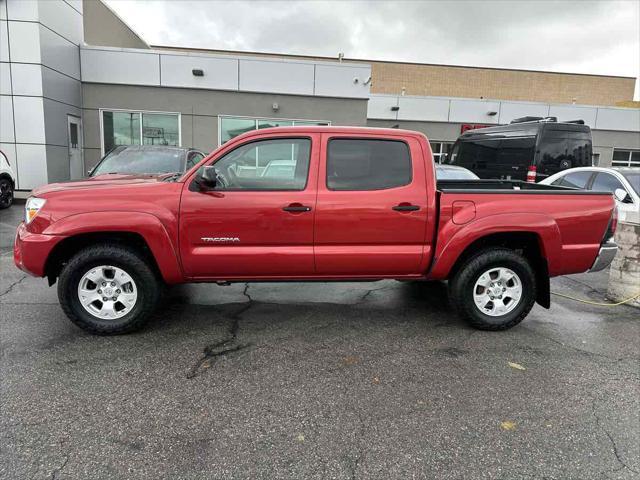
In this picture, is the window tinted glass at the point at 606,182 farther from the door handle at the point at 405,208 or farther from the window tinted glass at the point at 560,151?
the door handle at the point at 405,208

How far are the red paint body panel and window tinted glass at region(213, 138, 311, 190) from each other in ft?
0.23

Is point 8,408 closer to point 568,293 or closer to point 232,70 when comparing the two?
point 568,293

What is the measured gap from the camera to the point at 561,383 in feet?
11.7

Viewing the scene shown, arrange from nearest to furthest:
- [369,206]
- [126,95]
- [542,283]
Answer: [369,206], [542,283], [126,95]

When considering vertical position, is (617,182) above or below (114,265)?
above

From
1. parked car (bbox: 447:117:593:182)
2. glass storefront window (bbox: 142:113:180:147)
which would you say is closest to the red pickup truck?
parked car (bbox: 447:117:593:182)

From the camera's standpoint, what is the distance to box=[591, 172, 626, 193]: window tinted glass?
8000 mm

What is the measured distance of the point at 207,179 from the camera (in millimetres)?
3832

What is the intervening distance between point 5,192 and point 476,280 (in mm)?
11730

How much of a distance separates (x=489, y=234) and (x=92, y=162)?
14.7 m

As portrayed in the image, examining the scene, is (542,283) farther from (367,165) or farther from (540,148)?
(540,148)

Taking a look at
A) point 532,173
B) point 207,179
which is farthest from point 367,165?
point 532,173

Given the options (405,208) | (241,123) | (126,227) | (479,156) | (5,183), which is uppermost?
(241,123)

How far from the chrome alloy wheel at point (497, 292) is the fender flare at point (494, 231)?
39cm
